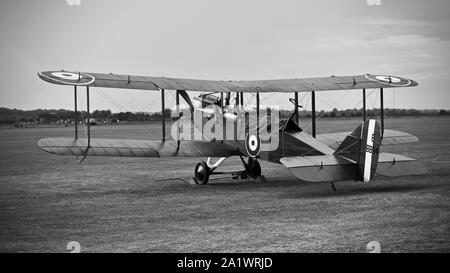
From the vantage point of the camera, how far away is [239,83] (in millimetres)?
15469

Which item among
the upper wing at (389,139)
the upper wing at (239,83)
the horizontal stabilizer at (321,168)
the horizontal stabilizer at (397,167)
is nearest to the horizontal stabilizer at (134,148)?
the upper wing at (239,83)

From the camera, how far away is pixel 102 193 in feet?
44.0

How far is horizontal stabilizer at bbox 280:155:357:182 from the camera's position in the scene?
36.5 feet

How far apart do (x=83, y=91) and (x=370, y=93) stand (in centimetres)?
688

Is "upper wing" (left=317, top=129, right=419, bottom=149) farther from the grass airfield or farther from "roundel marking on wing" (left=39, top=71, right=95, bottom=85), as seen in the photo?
"roundel marking on wing" (left=39, top=71, right=95, bottom=85)

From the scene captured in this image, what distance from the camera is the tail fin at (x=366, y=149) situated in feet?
37.4

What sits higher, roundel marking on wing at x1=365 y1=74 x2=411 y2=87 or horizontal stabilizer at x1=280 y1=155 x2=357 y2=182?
roundel marking on wing at x1=365 y1=74 x2=411 y2=87

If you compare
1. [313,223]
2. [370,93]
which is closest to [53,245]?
[313,223]

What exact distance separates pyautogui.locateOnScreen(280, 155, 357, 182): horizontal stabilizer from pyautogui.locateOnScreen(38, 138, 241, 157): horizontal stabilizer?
3.21 metres

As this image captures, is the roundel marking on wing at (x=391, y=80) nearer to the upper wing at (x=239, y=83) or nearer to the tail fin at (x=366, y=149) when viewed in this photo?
the upper wing at (x=239, y=83)

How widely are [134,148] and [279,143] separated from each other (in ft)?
11.2

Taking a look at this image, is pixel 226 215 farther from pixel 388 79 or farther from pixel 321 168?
pixel 388 79

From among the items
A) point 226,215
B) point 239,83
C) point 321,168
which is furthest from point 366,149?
point 239,83

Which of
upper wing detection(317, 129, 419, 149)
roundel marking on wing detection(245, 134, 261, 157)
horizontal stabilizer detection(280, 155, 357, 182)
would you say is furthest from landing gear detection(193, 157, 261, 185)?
horizontal stabilizer detection(280, 155, 357, 182)
